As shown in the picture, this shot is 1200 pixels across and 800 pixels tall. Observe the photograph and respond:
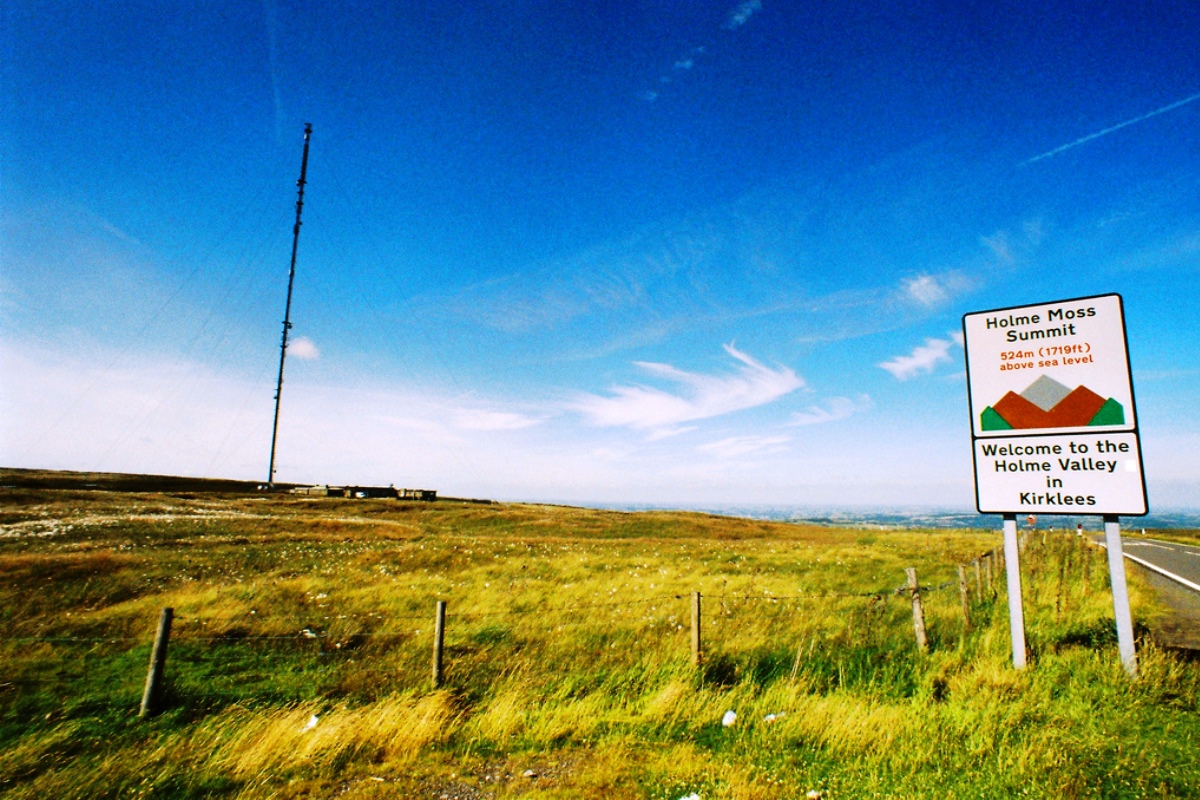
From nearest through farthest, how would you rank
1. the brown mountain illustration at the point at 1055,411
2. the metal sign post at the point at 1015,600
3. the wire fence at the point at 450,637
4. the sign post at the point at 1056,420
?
1. the sign post at the point at 1056,420
2. the metal sign post at the point at 1015,600
3. the brown mountain illustration at the point at 1055,411
4. the wire fence at the point at 450,637

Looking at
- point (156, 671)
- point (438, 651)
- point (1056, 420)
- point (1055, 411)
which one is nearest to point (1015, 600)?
point (1056, 420)

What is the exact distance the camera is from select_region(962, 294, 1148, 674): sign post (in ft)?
28.7

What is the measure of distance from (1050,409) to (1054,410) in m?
0.05

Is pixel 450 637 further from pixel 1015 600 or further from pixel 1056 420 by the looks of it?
pixel 1056 420

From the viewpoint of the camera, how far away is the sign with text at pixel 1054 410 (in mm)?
8828

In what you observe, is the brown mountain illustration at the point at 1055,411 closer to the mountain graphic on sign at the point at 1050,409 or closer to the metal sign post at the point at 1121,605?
the mountain graphic on sign at the point at 1050,409

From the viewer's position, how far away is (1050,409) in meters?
9.38

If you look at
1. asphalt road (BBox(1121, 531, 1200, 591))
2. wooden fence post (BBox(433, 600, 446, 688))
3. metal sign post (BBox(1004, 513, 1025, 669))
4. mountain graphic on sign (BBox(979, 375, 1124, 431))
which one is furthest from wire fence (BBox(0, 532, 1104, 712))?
asphalt road (BBox(1121, 531, 1200, 591))

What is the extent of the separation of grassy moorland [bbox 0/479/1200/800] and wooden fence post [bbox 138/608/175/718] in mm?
350

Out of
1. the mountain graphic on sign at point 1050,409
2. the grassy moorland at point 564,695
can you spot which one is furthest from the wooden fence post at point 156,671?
the mountain graphic on sign at point 1050,409

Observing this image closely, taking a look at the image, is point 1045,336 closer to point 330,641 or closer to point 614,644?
point 614,644

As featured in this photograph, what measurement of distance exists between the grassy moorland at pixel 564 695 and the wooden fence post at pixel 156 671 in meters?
0.35

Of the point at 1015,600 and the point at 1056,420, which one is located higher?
the point at 1056,420

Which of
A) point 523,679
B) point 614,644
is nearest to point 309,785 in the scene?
point 523,679
